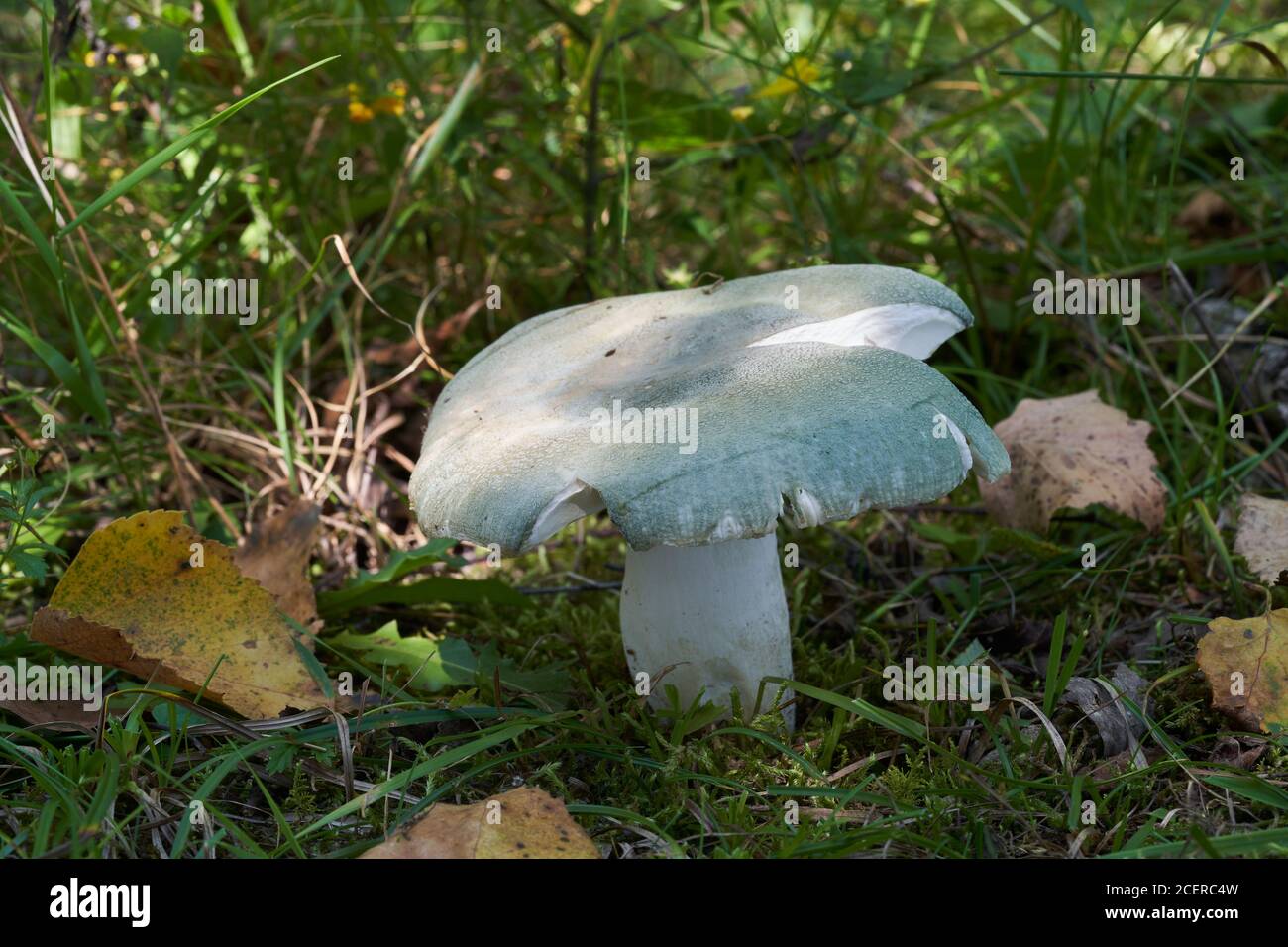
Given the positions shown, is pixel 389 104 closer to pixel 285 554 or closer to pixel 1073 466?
pixel 285 554

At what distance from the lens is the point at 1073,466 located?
8.98ft

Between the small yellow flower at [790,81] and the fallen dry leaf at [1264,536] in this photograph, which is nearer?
the fallen dry leaf at [1264,536]

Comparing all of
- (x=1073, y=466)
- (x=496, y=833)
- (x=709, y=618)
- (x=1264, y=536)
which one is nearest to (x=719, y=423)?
(x=709, y=618)

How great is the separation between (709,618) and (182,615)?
1.09 m

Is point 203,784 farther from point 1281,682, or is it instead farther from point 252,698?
point 1281,682

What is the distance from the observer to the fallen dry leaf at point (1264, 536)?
2383 mm

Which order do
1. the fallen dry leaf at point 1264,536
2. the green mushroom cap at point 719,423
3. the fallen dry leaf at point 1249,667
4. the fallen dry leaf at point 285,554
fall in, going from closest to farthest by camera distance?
1. the green mushroom cap at point 719,423
2. the fallen dry leaf at point 1249,667
3. the fallen dry leaf at point 1264,536
4. the fallen dry leaf at point 285,554

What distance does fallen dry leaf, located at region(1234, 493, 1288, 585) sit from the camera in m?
2.38

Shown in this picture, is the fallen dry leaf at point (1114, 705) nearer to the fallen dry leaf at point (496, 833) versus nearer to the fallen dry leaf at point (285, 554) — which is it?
the fallen dry leaf at point (496, 833)

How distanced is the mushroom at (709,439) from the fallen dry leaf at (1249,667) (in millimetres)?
647

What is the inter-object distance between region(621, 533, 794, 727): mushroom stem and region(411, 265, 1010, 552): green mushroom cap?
362 mm

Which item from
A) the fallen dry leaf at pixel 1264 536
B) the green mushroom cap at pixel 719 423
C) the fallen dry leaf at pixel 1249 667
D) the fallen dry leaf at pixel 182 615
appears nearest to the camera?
the green mushroom cap at pixel 719 423

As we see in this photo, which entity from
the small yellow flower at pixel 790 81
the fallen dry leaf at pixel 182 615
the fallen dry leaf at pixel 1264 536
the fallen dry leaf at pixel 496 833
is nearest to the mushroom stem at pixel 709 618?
the fallen dry leaf at pixel 496 833

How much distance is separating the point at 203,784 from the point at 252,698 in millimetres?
350
